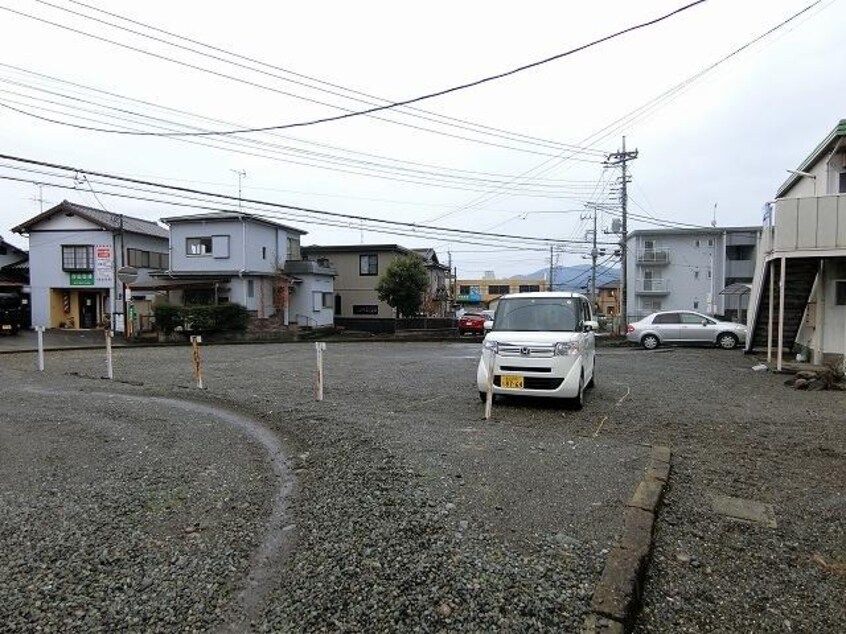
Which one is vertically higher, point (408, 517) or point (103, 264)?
point (103, 264)

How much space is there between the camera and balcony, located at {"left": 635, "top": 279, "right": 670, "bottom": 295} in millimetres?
42469

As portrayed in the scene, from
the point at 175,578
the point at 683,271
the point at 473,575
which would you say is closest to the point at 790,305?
the point at 473,575

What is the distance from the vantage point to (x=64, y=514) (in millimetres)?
4020

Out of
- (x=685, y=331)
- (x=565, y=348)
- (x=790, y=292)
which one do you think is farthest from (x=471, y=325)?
(x=565, y=348)

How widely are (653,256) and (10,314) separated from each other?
1633 inches

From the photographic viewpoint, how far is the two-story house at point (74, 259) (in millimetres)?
29344

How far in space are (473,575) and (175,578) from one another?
1.68 meters

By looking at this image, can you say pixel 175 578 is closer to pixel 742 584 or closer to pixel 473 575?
pixel 473 575

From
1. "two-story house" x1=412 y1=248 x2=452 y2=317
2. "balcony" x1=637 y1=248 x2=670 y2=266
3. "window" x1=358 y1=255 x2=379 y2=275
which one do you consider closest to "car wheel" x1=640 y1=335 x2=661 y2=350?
"window" x1=358 y1=255 x2=379 y2=275

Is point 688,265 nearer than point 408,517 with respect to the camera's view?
No

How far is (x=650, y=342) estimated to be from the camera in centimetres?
2064

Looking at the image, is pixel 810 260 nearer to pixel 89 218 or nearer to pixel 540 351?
pixel 540 351

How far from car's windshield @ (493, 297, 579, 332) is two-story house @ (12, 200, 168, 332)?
26625 millimetres

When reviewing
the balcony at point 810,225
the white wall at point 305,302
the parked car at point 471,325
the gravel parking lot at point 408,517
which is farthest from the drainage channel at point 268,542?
the white wall at point 305,302
